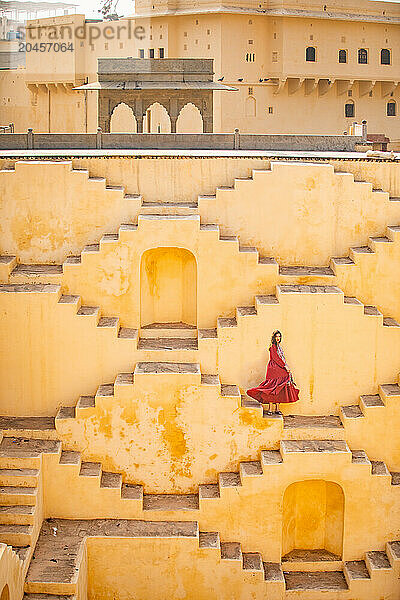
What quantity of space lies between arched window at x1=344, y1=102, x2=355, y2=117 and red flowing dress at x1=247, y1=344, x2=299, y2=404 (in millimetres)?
17198

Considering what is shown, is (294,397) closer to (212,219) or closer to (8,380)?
(212,219)

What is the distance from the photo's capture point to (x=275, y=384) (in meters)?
14.9

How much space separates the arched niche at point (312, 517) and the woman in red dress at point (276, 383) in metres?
1.45

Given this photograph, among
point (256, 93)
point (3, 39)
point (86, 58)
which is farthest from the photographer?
point (3, 39)

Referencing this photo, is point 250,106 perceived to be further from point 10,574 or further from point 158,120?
point 10,574

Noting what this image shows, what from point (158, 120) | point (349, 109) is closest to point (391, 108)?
point (349, 109)

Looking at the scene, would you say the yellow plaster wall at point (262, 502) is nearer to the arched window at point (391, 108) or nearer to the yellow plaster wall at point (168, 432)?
the yellow plaster wall at point (168, 432)

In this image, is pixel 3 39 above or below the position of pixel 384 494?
above

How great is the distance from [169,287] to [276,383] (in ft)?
9.11

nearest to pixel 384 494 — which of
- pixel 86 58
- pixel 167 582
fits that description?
pixel 167 582

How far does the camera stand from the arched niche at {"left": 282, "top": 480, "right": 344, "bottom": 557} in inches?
606

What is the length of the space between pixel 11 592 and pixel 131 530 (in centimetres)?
289

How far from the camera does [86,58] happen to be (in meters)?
32.0

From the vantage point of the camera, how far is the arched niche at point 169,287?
16.3 meters
